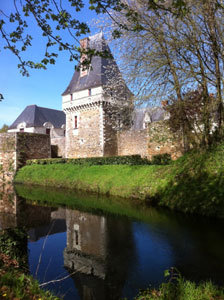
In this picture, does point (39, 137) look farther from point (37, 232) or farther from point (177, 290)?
point (177, 290)

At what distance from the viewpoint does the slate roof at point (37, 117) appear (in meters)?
37.1

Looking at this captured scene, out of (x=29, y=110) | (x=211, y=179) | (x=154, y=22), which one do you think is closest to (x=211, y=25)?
(x=154, y=22)

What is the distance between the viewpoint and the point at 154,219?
25.3 ft

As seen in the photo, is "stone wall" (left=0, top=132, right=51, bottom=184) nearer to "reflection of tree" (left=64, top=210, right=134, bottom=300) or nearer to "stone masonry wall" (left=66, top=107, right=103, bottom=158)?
"stone masonry wall" (left=66, top=107, right=103, bottom=158)

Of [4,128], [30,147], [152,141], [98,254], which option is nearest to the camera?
[98,254]

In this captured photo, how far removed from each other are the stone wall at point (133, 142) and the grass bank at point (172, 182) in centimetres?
494

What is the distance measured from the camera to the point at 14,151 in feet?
69.6

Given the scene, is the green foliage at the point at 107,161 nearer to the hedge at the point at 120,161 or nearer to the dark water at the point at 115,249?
the hedge at the point at 120,161

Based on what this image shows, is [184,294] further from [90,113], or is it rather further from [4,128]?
[4,128]

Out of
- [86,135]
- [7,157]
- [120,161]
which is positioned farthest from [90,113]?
[120,161]

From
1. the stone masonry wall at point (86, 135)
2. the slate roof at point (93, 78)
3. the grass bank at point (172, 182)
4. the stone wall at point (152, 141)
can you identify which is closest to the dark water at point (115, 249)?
the grass bank at point (172, 182)

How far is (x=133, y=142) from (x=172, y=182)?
10389mm

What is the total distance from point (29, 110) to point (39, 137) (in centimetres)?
1766

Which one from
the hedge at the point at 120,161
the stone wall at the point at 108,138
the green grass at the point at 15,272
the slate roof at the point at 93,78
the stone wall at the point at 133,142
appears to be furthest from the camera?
the slate roof at the point at 93,78
